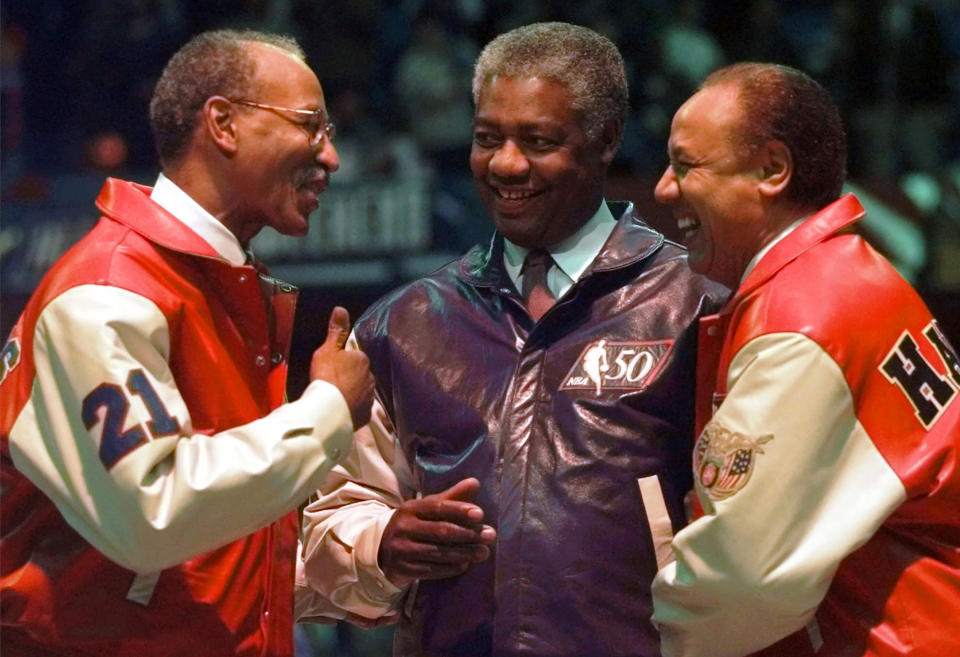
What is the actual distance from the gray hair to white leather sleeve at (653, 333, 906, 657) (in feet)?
2.97

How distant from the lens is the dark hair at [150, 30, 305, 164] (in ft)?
10.4

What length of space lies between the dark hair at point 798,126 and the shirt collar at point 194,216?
1073 mm

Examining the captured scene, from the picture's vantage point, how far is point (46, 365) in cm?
279

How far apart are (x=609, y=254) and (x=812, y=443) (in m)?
0.86

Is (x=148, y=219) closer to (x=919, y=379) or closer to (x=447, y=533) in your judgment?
(x=447, y=533)

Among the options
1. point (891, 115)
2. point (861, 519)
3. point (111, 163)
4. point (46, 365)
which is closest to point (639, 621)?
point (861, 519)

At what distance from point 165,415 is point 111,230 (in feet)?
1.48

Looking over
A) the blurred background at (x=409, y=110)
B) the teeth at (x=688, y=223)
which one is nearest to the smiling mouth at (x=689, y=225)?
the teeth at (x=688, y=223)

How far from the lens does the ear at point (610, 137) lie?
3.47 meters

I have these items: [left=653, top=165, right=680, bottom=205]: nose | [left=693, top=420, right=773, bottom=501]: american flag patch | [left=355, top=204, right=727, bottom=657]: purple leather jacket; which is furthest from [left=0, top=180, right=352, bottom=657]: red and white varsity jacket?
[left=653, top=165, right=680, bottom=205]: nose

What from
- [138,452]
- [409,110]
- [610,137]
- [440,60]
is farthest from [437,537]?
[440,60]

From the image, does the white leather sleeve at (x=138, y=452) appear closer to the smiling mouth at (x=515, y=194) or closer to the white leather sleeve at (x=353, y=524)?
the white leather sleeve at (x=353, y=524)

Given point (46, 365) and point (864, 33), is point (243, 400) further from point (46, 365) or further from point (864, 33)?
point (864, 33)

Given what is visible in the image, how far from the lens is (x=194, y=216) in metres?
3.13
